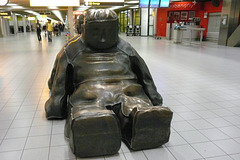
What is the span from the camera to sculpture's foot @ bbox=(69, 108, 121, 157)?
1810 mm

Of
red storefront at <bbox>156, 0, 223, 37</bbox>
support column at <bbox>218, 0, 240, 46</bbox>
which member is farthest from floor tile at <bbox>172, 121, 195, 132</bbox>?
red storefront at <bbox>156, 0, 223, 37</bbox>

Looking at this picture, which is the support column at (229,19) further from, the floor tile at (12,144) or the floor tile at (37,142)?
the floor tile at (12,144)

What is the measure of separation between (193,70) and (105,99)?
13.4ft

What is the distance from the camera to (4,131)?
2562 mm

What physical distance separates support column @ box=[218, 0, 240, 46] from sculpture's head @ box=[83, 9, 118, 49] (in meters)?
10.9

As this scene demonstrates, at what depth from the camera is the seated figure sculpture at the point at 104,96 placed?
1.88 metres

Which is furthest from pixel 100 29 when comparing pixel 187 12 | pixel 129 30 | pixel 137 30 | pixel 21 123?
pixel 129 30

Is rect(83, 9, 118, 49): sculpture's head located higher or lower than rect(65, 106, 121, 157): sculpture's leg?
higher

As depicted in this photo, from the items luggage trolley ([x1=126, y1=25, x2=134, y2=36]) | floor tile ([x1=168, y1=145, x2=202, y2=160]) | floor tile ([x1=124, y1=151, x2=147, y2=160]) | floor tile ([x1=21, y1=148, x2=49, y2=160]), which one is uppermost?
luggage trolley ([x1=126, y1=25, x2=134, y2=36])

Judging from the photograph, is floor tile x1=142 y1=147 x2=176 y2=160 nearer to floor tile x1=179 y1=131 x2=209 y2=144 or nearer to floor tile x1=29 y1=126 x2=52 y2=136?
floor tile x1=179 y1=131 x2=209 y2=144

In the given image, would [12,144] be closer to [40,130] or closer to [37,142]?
[37,142]

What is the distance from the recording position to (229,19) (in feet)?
38.5

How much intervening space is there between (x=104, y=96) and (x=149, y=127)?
609mm

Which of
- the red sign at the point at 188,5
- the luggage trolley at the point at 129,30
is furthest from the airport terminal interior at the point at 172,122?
the luggage trolley at the point at 129,30
